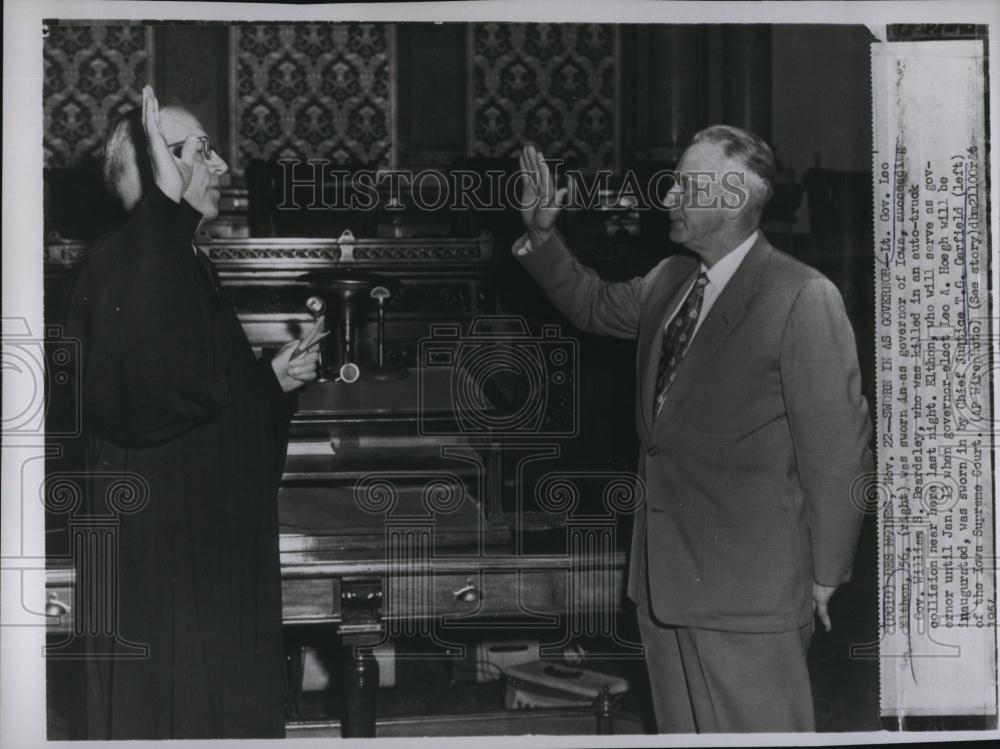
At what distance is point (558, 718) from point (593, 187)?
1226mm

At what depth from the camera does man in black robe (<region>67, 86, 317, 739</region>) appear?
225cm

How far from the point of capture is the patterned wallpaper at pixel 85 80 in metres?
2.40

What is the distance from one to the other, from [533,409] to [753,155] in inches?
29.0

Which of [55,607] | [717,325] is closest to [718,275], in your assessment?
[717,325]

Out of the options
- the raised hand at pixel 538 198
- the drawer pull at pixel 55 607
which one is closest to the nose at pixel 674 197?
the raised hand at pixel 538 198

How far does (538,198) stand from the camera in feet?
7.84

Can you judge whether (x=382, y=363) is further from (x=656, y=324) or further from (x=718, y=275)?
(x=718, y=275)

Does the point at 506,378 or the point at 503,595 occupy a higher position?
the point at 506,378

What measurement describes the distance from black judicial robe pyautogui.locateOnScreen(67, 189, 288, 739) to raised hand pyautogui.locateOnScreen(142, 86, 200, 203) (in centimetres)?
3

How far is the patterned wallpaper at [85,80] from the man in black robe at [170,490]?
0.87 feet

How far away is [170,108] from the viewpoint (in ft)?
7.72

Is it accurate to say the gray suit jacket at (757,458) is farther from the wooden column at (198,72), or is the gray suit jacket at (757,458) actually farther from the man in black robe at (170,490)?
the wooden column at (198,72)

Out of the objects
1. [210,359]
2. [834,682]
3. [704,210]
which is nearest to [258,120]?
[210,359]

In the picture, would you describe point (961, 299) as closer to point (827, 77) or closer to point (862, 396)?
point (862, 396)
